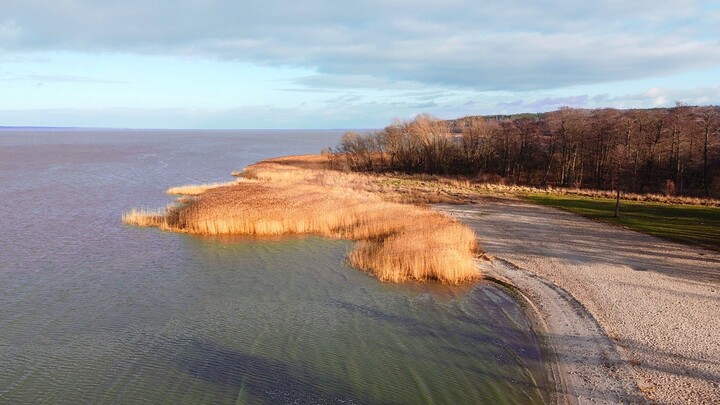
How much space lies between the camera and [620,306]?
50.5ft

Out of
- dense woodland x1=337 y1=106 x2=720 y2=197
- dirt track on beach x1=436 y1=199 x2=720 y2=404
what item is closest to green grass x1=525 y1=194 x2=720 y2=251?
dirt track on beach x1=436 y1=199 x2=720 y2=404

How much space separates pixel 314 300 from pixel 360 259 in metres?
4.67

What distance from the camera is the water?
10.9 m

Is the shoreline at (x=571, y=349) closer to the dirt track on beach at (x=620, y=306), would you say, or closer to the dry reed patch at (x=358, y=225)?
the dirt track on beach at (x=620, y=306)

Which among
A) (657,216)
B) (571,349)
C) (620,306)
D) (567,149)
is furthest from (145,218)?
(567,149)

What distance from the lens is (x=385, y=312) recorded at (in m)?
15.7

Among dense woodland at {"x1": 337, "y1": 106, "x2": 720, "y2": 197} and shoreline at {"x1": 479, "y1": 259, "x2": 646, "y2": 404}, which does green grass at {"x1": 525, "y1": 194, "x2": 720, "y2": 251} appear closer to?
dense woodland at {"x1": 337, "y1": 106, "x2": 720, "y2": 197}

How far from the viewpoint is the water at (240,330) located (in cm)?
1093

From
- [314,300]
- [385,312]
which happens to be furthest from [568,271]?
[314,300]

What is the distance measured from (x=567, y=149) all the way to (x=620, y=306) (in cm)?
4544

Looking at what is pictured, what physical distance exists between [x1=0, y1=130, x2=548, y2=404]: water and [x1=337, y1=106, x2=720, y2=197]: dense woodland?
2519 cm

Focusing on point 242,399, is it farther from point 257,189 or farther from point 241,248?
point 257,189

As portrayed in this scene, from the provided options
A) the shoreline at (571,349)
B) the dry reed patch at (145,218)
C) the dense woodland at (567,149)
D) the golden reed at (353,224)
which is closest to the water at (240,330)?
the shoreline at (571,349)

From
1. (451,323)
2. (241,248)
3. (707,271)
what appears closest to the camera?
(451,323)
